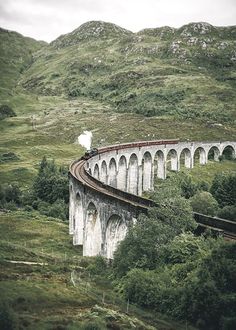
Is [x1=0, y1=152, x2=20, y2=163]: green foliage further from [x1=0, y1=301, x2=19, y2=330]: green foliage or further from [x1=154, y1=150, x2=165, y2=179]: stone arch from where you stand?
[x1=0, y1=301, x2=19, y2=330]: green foliage

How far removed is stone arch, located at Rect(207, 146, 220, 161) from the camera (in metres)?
118

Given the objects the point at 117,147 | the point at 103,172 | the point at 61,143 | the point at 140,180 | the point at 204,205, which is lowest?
the point at 140,180

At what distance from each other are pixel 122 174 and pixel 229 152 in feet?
131

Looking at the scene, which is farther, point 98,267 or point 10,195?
point 10,195

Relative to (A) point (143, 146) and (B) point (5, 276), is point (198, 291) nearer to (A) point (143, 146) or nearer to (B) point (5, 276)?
(B) point (5, 276)

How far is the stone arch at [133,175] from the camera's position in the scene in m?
91.8

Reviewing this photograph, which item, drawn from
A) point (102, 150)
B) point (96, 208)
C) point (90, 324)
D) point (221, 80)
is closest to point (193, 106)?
point (221, 80)

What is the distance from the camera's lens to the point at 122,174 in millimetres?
92312

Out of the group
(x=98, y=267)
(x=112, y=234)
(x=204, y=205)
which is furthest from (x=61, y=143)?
(x=98, y=267)

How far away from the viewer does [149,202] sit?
4881cm

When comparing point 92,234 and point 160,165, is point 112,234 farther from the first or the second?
point 160,165

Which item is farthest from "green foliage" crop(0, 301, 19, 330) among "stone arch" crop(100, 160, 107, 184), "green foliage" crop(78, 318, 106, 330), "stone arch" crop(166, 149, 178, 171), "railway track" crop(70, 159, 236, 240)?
"stone arch" crop(166, 149, 178, 171)

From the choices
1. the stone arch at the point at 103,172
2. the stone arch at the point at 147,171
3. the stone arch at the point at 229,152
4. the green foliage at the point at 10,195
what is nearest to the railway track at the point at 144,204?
the stone arch at the point at 103,172

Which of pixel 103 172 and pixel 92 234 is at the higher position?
pixel 103 172
